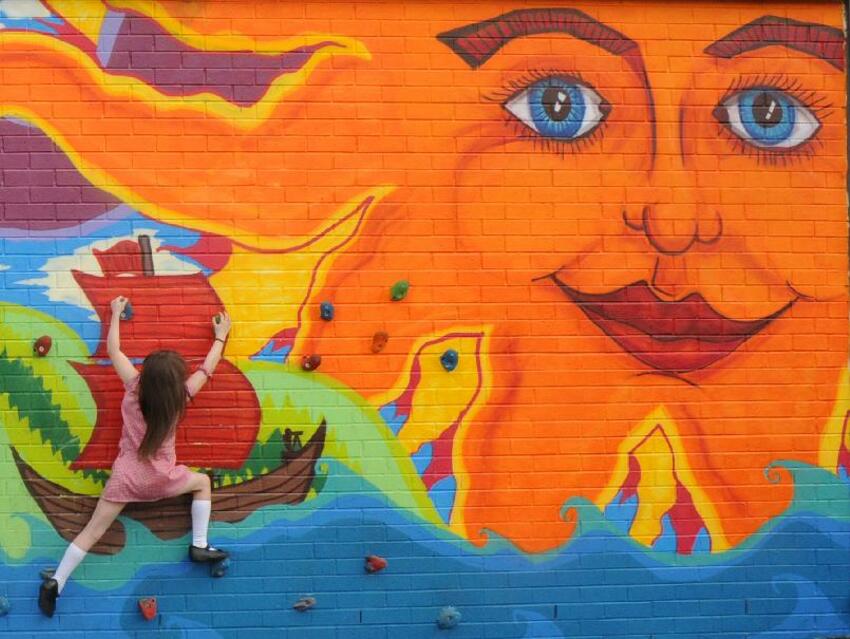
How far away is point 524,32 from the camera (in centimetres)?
496

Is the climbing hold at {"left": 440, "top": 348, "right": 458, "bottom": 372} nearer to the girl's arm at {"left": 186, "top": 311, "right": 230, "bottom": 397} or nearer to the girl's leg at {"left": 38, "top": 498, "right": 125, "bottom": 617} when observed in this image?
the girl's arm at {"left": 186, "top": 311, "right": 230, "bottom": 397}

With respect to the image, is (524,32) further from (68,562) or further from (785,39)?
(68,562)

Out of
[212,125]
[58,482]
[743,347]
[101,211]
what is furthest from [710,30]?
[58,482]

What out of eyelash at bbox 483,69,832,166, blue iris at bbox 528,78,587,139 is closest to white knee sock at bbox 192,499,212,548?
eyelash at bbox 483,69,832,166

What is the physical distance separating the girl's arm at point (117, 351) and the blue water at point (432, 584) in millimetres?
868

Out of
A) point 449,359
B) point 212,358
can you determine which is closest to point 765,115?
point 449,359

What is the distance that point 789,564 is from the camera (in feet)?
16.4

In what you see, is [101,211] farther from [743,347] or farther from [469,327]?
[743,347]

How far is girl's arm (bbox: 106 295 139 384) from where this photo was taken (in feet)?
15.0

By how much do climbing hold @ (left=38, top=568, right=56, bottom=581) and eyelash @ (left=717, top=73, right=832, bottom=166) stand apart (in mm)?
4327

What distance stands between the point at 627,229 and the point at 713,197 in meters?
0.52

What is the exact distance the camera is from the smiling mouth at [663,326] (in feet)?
16.2

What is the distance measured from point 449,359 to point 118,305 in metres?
1.76

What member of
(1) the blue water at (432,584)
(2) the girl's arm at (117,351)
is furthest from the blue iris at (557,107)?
(2) the girl's arm at (117,351)
